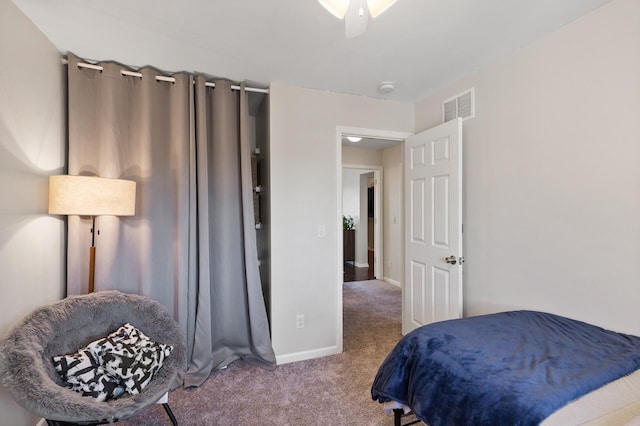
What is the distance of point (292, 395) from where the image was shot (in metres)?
2.10

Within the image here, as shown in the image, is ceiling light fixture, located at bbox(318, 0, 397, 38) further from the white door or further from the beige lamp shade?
the beige lamp shade

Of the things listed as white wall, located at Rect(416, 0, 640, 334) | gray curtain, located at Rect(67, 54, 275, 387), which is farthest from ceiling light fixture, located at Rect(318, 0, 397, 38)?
gray curtain, located at Rect(67, 54, 275, 387)

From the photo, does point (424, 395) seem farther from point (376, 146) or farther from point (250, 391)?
point (376, 146)

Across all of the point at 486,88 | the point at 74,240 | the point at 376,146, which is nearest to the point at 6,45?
the point at 74,240

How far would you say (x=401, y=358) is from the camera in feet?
Answer: 5.16

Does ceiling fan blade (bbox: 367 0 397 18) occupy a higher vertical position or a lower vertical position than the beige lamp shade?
higher

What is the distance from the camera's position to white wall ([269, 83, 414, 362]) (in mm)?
2541

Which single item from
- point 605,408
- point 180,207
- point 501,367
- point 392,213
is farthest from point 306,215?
point 392,213

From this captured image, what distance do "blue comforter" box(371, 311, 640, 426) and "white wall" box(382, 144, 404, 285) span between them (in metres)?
3.33

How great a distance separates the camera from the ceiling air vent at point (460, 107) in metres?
2.39

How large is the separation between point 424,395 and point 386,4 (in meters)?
1.70

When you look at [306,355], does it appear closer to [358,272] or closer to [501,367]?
[501,367]

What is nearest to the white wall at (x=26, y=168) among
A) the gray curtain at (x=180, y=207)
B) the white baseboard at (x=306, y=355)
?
the gray curtain at (x=180, y=207)

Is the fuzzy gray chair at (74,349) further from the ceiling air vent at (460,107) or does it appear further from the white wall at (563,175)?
the ceiling air vent at (460,107)
